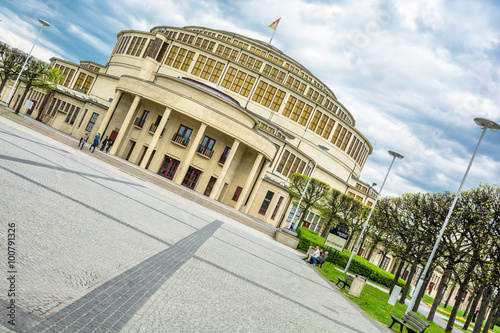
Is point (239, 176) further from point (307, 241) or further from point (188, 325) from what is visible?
point (188, 325)

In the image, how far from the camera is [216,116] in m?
34.2

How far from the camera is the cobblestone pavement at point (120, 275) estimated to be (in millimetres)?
4590

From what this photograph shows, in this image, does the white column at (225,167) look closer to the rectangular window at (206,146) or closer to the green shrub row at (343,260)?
the rectangular window at (206,146)

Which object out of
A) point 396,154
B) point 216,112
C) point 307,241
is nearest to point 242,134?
point 216,112

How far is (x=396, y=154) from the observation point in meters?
24.8

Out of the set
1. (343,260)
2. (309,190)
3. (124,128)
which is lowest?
(343,260)

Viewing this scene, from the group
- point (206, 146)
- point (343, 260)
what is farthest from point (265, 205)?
point (343, 260)

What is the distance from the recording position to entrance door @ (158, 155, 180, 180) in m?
37.6

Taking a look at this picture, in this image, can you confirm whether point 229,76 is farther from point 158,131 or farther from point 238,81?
point 158,131

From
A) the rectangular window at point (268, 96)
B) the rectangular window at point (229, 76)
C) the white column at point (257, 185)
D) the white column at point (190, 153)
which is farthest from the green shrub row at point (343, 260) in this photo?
the rectangular window at point (229, 76)

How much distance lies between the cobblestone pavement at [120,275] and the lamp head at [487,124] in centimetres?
1108

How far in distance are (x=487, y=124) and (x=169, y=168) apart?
29.9 m

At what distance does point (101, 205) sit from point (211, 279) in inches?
211

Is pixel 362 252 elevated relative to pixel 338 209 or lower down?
lower down
